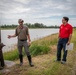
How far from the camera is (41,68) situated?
8289 millimetres

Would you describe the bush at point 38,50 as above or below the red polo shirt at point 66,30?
below

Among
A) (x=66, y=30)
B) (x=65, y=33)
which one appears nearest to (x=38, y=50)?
(x=65, y=33)

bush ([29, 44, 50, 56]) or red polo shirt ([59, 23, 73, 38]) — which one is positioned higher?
red polo shirt ([59, 23, 73, 38])

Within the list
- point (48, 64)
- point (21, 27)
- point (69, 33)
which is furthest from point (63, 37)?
point (21, 27)

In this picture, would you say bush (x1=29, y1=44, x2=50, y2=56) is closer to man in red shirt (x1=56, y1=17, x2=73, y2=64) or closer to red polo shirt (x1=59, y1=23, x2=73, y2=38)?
man in red shirt (x1=56, y1=17, x2=73, y2=64)

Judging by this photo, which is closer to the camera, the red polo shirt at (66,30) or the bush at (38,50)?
the red polo shirt at (66,30)

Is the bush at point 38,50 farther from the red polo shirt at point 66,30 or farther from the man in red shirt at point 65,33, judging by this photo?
the red polo shirt at point 66,30

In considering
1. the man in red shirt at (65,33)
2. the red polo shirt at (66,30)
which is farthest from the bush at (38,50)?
the red polo shirt at (66,30)

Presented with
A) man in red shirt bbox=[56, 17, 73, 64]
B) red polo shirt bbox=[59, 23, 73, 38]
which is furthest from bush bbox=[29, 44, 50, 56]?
red polo shirt bbox=[59, 23, 73, 38]

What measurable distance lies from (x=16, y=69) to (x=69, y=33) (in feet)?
8.66

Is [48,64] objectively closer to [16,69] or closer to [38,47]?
[16,69]

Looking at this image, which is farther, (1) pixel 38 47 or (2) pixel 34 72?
(1) pixel 38 47

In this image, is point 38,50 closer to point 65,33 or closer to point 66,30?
point 65,33

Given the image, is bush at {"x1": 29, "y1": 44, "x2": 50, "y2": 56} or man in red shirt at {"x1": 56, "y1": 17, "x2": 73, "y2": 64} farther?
bush at {"x1": 29, "y1": 44, "x2": 50, "y2": 56}
